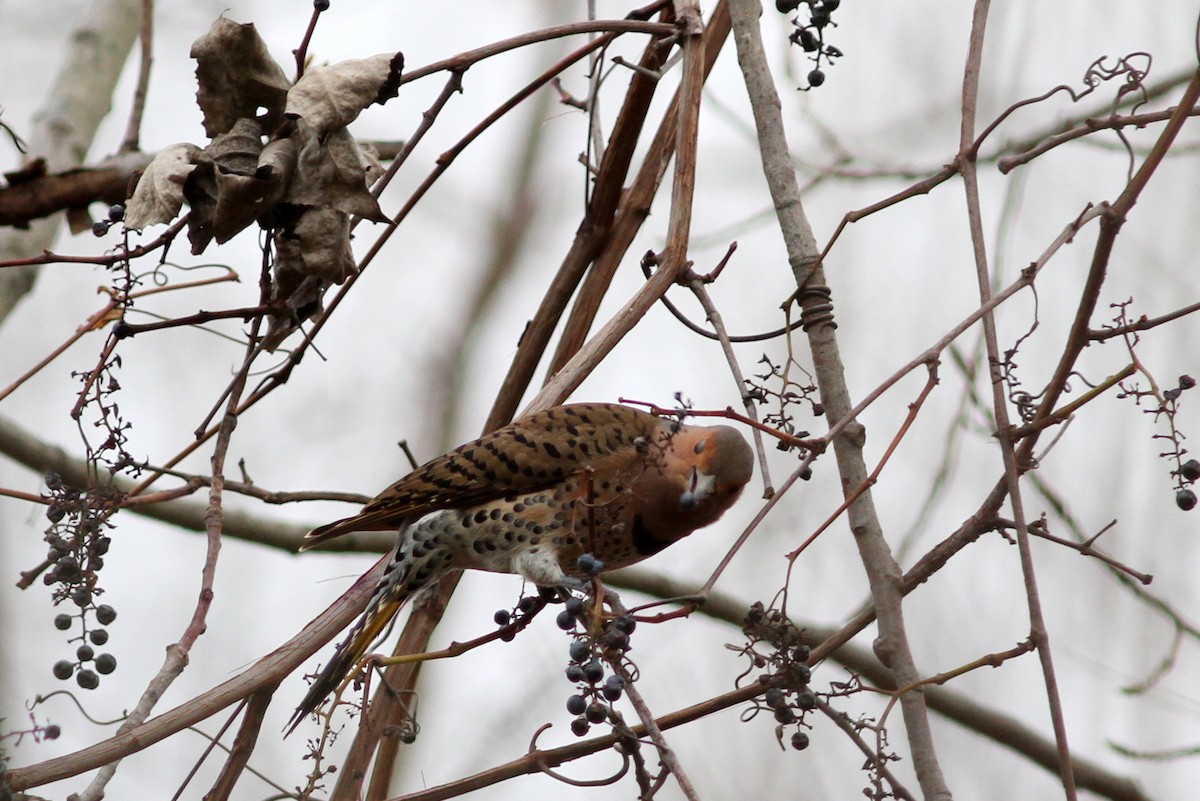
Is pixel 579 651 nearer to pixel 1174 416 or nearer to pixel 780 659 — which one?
pixel 780 659

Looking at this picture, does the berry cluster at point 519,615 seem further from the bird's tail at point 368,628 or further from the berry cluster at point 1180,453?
the berry cluster at point 1180,453

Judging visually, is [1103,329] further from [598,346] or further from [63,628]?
[63,628]

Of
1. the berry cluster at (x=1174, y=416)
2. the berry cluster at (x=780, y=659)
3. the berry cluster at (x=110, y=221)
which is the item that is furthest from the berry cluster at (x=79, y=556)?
the berry cluster at (x=1174, y=416)

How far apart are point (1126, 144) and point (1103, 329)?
0.44 m

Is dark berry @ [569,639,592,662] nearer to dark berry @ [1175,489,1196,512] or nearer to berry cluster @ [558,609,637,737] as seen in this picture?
berry cluster @ [558,609,637,737]

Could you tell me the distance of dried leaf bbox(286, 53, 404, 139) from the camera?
255cm

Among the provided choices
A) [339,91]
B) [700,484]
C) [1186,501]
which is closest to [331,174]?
[339,91]

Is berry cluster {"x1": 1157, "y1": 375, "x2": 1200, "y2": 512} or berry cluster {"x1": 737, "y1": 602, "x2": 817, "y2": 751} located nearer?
berry cluster {"x1": 737, "y1": 602, "x2": 817, "y2": 751}

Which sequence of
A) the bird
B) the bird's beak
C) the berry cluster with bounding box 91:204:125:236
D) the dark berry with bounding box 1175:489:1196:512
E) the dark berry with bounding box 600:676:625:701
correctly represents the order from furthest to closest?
the bird's beak → the bird → the berry cluster with bounding box 91:204:125:236 → the dark berry with bounding box 1175:489:1196:512 → the dark berry with bounding box 600:676:625:701

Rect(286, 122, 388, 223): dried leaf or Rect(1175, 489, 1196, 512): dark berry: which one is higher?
Rect(286, 122, 388, 223): dried leaf

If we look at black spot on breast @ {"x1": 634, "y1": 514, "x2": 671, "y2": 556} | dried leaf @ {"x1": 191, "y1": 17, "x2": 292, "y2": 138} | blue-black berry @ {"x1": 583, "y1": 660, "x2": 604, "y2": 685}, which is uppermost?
dried leaf @ {"x1": 191, "y1": 17, "x2": 292, "y2": 138}

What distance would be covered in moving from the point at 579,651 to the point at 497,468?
5.62 ft

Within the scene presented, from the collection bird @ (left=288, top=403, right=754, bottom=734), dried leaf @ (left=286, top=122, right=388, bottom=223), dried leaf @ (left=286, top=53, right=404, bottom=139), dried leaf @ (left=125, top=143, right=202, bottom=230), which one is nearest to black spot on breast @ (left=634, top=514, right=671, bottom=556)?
bird @ (left=288, top=403, right=754, bottom=734)

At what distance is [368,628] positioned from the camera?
3.32 m
